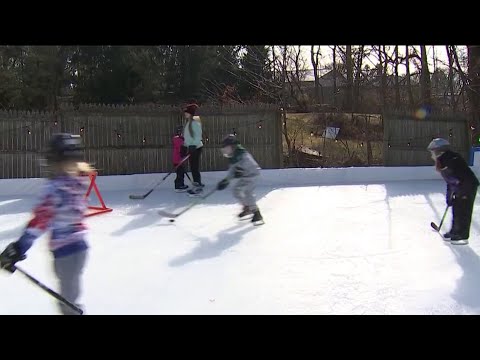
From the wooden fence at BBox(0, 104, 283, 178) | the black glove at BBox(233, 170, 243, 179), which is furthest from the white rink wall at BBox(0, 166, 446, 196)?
the black glove at BBox(233, 170, 243, 179)

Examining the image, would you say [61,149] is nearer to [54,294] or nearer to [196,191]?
[54,294]

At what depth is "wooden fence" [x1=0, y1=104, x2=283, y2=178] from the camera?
9.23 meters

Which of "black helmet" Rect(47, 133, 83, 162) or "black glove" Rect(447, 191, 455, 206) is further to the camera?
"black glove" Rect(447, 191, 455, 206)

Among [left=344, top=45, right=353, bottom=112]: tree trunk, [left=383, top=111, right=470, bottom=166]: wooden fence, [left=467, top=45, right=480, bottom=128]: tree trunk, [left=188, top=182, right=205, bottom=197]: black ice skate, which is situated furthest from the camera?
[left=344, top=45, right=353, bottom=112]: tree trunk

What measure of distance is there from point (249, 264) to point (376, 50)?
1323cm

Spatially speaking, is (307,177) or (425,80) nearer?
(307,177)

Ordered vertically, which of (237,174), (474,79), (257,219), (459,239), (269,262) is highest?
(474,79)

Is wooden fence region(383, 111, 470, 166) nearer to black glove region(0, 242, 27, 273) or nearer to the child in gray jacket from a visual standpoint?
the child in gray jacket

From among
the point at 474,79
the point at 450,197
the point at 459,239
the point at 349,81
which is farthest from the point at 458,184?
the point at 349,81

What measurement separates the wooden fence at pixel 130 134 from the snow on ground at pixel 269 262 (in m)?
2.52

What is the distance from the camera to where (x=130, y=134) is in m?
9.77

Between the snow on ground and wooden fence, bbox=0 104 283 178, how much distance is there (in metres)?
2.52

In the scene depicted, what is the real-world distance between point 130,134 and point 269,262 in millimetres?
6260
